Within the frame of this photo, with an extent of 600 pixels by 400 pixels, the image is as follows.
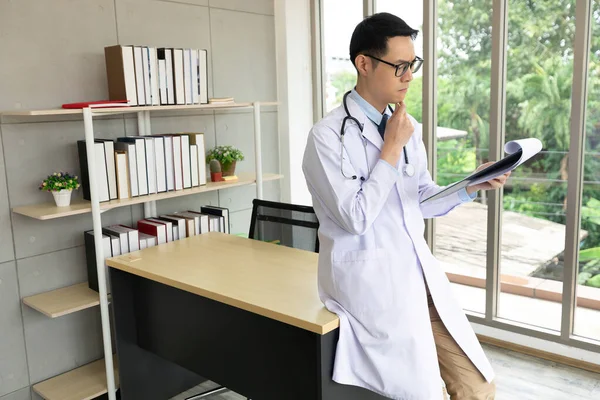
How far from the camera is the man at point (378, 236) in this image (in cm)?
171

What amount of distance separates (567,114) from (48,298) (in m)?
2.78

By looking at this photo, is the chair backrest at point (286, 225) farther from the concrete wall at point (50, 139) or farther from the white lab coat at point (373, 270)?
the white lab coat at point (373, 270)

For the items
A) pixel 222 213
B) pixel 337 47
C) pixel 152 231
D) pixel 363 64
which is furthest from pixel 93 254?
pixel 337 47

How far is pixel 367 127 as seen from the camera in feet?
5.89

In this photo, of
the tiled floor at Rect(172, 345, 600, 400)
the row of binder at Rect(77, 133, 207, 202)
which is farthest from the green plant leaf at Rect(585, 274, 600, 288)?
the row of binder at Rect(77, 133, 207, 202)

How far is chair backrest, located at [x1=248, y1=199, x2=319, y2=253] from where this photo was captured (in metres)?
2.73

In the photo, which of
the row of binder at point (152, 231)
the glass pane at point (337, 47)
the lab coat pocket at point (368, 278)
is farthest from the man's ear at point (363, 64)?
the glass pane at point (337, 47)

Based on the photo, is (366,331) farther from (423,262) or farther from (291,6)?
(291,6)

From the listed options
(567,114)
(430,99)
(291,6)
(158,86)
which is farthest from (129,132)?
(567,114)

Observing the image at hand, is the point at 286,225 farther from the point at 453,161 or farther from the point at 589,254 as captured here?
the point at 589,254

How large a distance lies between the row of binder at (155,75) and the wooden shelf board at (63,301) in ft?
3.09

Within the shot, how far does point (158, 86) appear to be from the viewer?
292 cm

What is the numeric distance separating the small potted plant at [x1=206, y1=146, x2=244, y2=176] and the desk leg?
2.96 ft

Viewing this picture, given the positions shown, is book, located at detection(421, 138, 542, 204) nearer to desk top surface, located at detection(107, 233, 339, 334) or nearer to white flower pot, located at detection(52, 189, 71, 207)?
desk top surface, located at detection(107, 233, 339, 334)
